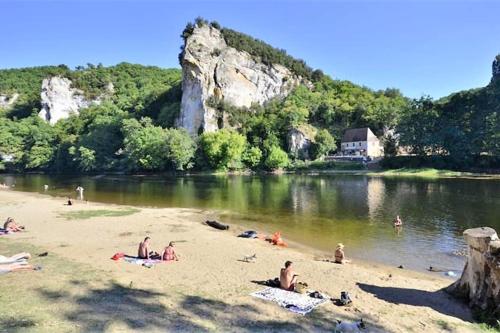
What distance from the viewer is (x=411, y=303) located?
15688 mm

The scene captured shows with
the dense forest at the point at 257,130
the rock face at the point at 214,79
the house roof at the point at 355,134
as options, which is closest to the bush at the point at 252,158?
the dense forest at the point at 257,130

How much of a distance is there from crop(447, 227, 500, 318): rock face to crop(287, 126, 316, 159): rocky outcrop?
104 metres

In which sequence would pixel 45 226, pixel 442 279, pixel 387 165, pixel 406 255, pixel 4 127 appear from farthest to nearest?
pixel 4 127
pixel 387 165
pixel 45 226
pixel 406 255
pixel 442 279

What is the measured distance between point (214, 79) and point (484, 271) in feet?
413

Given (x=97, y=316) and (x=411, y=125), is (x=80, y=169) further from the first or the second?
(x=97, y=316)

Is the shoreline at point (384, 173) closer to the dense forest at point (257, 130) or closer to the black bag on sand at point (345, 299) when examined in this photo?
the dense forest at point (257, 130)

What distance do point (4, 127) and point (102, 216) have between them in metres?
130

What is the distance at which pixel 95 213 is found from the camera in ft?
124

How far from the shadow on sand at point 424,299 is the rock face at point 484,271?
0.59 m

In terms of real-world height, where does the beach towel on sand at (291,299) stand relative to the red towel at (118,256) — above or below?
below

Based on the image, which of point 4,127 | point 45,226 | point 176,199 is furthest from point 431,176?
point 4,127

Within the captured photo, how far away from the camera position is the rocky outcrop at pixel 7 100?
622 feet

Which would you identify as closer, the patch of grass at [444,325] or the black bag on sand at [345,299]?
the patch of grass at [444,325]

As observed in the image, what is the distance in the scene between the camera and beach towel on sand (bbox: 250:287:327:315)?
13.8 metres
